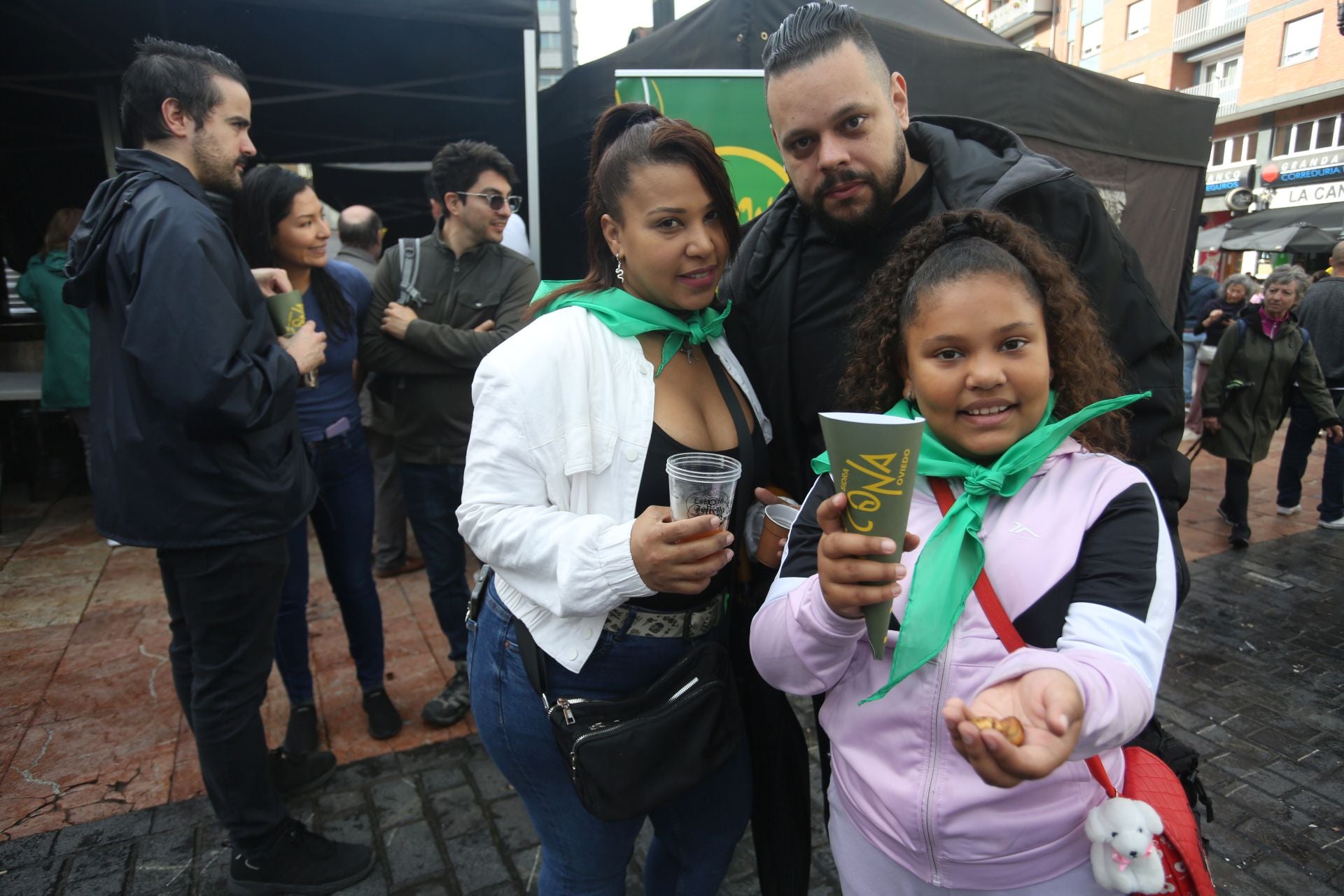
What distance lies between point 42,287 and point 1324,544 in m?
9.86

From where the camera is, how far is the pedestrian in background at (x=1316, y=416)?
21.1ft

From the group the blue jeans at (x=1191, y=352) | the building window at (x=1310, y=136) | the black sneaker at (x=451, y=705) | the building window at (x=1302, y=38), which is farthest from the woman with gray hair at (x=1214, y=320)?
the building window at (x=1302, y=38)

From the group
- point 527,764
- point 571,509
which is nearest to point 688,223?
point 571,509

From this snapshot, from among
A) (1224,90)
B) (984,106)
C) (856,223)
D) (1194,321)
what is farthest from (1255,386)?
(1224,90)

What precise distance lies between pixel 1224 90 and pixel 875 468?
40586 mm

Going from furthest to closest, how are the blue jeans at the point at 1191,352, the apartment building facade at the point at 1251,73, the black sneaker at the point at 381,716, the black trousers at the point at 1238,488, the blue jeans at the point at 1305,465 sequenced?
1. the apartment building facade at the point at 1251,73
2. the blue jeans at the point at 1191,352
3. the blue jeans at the point at 1305,465
4. the black trousers at the point at 1238,488
5. the black sneaker at the point at 381,716

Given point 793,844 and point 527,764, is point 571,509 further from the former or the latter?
point 793,844

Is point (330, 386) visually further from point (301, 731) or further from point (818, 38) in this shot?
point (818, 38)

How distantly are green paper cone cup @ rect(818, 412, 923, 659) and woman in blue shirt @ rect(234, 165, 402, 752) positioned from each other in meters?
2.37

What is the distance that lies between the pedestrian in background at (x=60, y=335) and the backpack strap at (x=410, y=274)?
3.56m

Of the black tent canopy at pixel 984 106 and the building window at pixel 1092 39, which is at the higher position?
the building window at pixel 1092 39

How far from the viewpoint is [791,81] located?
1.89 metres

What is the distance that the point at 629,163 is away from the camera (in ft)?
5.47

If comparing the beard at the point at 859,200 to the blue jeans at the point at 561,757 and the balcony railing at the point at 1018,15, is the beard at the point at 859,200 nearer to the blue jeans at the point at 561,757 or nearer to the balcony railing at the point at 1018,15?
the blue jeans at the point at 561,757
